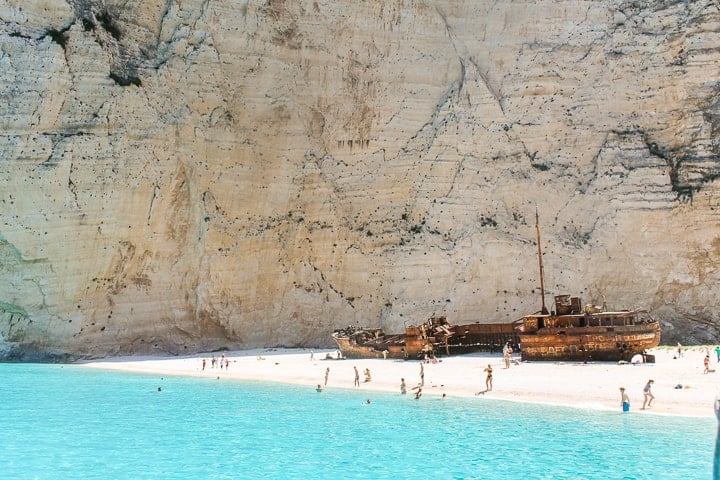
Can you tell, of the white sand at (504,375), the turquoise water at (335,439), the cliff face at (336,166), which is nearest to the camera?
the turquoise water at (335,439)

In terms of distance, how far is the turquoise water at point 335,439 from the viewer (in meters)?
12.6

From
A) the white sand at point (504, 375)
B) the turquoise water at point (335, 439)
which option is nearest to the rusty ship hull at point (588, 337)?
the white sand at point (504, 375)

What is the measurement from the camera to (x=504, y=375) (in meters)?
22.2

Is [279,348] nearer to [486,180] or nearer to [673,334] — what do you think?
[486,180]

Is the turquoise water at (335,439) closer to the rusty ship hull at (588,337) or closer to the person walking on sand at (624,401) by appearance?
the person walking on sand at (624,401)

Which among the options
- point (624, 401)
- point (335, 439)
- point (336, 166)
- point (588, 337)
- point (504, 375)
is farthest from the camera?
point (336, 166)

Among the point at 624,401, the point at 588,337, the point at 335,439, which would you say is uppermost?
the point at 588,337

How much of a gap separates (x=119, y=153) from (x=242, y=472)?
2503cm

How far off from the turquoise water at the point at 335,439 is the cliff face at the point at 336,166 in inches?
492

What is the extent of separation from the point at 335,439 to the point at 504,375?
8.52m

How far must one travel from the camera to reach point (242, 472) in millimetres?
12797

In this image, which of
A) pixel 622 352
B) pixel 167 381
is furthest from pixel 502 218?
pixel 167 381

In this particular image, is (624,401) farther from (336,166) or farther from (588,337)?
(336,166)

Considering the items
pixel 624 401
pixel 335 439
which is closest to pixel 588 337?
pixel 624 401
